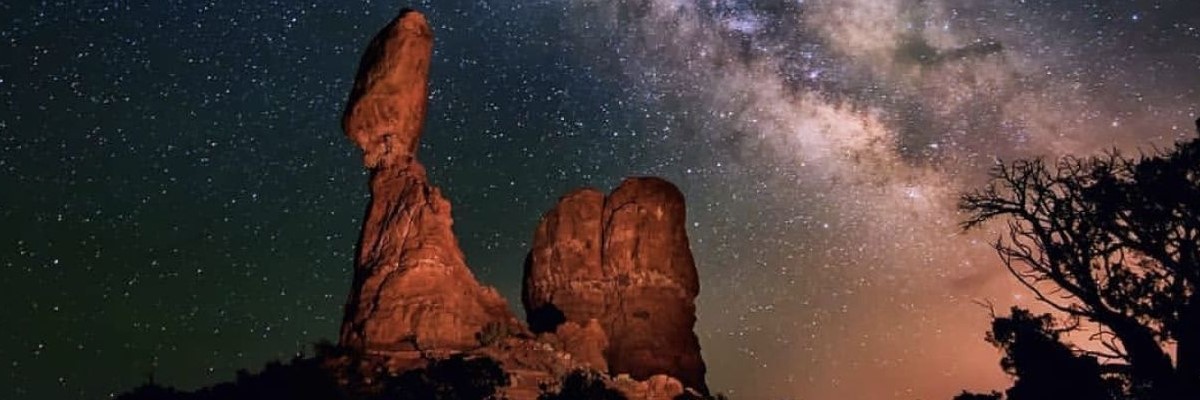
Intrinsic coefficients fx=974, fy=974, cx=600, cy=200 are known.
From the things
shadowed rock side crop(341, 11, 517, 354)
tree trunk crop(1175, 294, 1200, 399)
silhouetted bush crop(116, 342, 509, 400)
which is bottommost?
tree trunk crop(1175, 294, 1200, 399)

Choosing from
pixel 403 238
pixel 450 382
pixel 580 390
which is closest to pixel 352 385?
pixel 450 382

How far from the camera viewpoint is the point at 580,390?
135ft

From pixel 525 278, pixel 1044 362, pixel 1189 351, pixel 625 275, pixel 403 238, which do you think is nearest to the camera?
pixel 1189 351

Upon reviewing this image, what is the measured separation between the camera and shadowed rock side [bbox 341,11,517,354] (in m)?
47.7

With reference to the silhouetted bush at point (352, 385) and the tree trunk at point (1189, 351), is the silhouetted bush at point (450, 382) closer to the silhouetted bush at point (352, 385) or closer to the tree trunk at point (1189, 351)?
the silhouetted bush at point (352, 385)

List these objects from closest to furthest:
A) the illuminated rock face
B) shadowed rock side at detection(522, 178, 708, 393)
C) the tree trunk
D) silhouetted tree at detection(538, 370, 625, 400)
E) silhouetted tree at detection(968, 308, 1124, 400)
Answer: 1. the tree trunk
2. silhouetted tree at detection(968, 308, 1124, 400)
3. silhouetted tree at detection(538, 370, 625, 400)
4. the illuminated rock face
5. shadowed rock side at detection(522, 178, 708, 393)

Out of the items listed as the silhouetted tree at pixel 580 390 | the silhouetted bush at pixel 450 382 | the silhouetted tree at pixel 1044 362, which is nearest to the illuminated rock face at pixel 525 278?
the silhouetted tree at pixel 580 390

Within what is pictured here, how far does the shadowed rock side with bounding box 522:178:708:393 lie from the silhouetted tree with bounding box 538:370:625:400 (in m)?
25.5

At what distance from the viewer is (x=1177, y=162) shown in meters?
27.1

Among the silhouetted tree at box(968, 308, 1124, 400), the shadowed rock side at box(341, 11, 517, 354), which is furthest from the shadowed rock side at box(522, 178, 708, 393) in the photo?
the silhouetted tree at box(968, 308, 1124, 400)

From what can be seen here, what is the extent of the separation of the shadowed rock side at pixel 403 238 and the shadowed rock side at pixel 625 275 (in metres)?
21.7

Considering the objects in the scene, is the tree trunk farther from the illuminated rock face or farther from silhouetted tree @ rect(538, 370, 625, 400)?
the illuminated rock face

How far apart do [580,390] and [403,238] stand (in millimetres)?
15140

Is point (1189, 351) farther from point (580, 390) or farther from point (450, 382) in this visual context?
point (450, 382)
